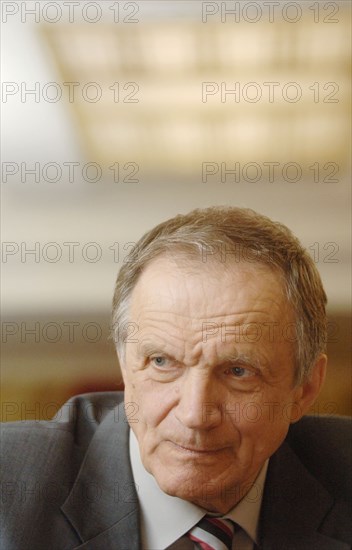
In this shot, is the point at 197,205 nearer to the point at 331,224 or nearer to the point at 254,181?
the point at 254,181

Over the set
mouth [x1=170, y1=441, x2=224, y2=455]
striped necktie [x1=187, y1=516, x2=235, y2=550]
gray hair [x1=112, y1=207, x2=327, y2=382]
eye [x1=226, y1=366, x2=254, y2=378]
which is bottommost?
striped necktie [x1=187, y1=516, x2=235, y2=550]

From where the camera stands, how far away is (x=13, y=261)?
1.07 m

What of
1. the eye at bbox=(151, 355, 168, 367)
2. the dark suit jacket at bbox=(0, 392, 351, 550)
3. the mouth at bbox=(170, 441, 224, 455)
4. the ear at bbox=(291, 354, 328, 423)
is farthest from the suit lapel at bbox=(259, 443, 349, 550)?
the eye at bbox=(151, 355, 168, 367)

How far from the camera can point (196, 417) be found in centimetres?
83

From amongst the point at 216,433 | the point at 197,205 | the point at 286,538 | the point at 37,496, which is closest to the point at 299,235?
the point at 197,205

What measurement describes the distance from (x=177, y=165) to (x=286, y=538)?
652 millimetres

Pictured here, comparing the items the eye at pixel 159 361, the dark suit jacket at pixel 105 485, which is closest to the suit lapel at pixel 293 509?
the dark suit jacket at pixel 105 485

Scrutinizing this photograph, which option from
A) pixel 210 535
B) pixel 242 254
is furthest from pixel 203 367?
pixel 210 535

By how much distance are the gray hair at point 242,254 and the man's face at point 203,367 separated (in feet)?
0.06

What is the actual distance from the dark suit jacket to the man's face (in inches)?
3.9

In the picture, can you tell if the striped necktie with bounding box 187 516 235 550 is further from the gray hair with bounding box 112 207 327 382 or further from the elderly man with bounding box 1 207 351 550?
the gray hair with bounding box 112 207 327 382

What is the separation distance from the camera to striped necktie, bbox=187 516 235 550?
930mm

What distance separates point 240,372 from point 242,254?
0.56ft

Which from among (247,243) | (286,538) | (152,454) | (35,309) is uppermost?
(247,243)
